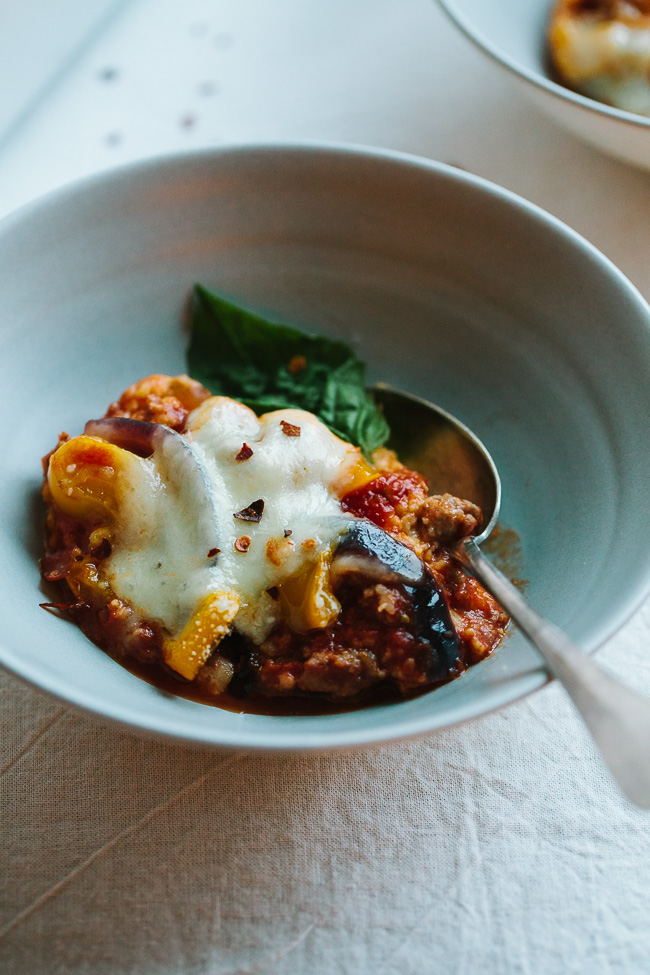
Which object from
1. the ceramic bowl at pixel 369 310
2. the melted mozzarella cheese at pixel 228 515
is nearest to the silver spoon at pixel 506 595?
the ceramic bowl at pixel 369 310

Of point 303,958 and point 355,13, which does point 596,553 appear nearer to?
point 303,958

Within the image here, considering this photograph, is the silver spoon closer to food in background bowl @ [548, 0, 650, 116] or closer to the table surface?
the table surface

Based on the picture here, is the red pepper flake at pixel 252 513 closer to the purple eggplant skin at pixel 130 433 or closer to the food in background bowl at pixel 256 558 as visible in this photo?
the food in background bowl at pixel 256 558

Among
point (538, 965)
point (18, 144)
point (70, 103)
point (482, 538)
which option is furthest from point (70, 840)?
point (70, 103)

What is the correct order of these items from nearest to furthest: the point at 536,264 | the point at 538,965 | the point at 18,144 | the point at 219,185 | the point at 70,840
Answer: the point at 538,965, the point at 70,840, the point at 536,264, the point at 219,185, the point at 18,144

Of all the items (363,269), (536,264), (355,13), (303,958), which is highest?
(355,13)

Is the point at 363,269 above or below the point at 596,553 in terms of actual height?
above
